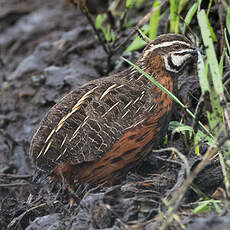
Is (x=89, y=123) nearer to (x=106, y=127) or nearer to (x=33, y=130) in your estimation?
(x=106, y=127)

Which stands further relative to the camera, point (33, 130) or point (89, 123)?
point (33, 130)

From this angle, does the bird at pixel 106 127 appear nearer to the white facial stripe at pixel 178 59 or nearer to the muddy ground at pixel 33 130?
the white facial stripe at pixel 178 59

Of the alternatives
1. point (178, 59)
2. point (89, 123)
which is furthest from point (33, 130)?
point (178, 59)

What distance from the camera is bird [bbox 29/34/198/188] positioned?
4.43 metres

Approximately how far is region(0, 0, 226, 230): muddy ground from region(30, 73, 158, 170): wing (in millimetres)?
338

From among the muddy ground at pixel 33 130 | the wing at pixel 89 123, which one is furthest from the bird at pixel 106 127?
the muddy ground at pixel 33 130

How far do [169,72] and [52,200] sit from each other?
1.62 metres

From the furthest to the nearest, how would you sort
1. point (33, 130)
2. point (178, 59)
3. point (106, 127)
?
point (33, 130) → point (178, 59) → point (106, 127)

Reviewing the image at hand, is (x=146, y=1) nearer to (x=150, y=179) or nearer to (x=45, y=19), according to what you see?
(x=45, y=19)

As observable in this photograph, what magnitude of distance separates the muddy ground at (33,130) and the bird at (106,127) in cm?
18

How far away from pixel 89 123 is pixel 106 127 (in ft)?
0.51

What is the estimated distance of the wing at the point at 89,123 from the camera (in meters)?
4.42

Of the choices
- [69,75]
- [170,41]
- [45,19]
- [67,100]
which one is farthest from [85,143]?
[45,19]

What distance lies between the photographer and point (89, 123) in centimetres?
446
